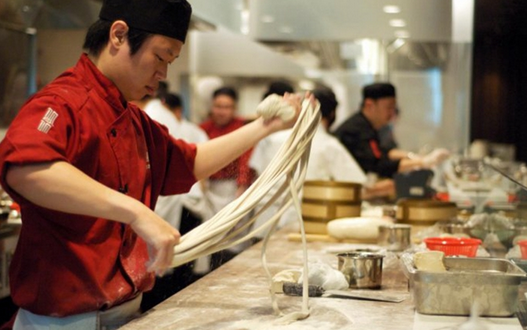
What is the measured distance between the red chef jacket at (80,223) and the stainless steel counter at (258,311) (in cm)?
14

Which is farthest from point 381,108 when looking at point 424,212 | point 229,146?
point 229,146

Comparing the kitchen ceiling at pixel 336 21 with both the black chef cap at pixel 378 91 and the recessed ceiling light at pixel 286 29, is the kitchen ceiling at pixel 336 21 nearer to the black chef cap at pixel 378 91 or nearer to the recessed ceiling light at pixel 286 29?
the recessed ceiling light at pixel 286 29

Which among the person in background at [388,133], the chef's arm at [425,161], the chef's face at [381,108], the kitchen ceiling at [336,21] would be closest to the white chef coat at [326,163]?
the chef's arm at [425,161]

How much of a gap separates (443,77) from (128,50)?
6.01 meters

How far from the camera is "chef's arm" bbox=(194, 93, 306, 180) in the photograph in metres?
2.32

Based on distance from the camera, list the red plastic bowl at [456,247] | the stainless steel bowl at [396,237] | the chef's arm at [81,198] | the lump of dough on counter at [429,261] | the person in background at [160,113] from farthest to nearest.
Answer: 1. the person in background at [160,113]
2. the stainless steel bowl at [396,237]
3. the red plastic bowl at [456,247]
4. the lump of dough on counter at [429,261]
5. the chef's arm at [81,198]

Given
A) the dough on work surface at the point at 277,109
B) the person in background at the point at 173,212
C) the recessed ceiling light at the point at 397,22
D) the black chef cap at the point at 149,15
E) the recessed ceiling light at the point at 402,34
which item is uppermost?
the recessed ceiling light at the point at 397,22

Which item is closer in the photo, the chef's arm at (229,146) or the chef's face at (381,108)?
the chef's arm at (229,146)

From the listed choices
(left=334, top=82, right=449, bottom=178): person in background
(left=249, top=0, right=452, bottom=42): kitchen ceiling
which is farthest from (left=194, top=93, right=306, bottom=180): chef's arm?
(left=249, top=0, right=452, bottom=42): kitchen ceiling

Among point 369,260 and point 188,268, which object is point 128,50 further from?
point 188,268

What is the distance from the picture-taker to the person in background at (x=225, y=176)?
4.21 meters

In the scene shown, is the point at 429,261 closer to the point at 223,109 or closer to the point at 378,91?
the point at 378,91

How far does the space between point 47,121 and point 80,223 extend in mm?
267

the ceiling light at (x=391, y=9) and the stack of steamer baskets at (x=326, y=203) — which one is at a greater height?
the ceiling light at (x=391, y=9)
